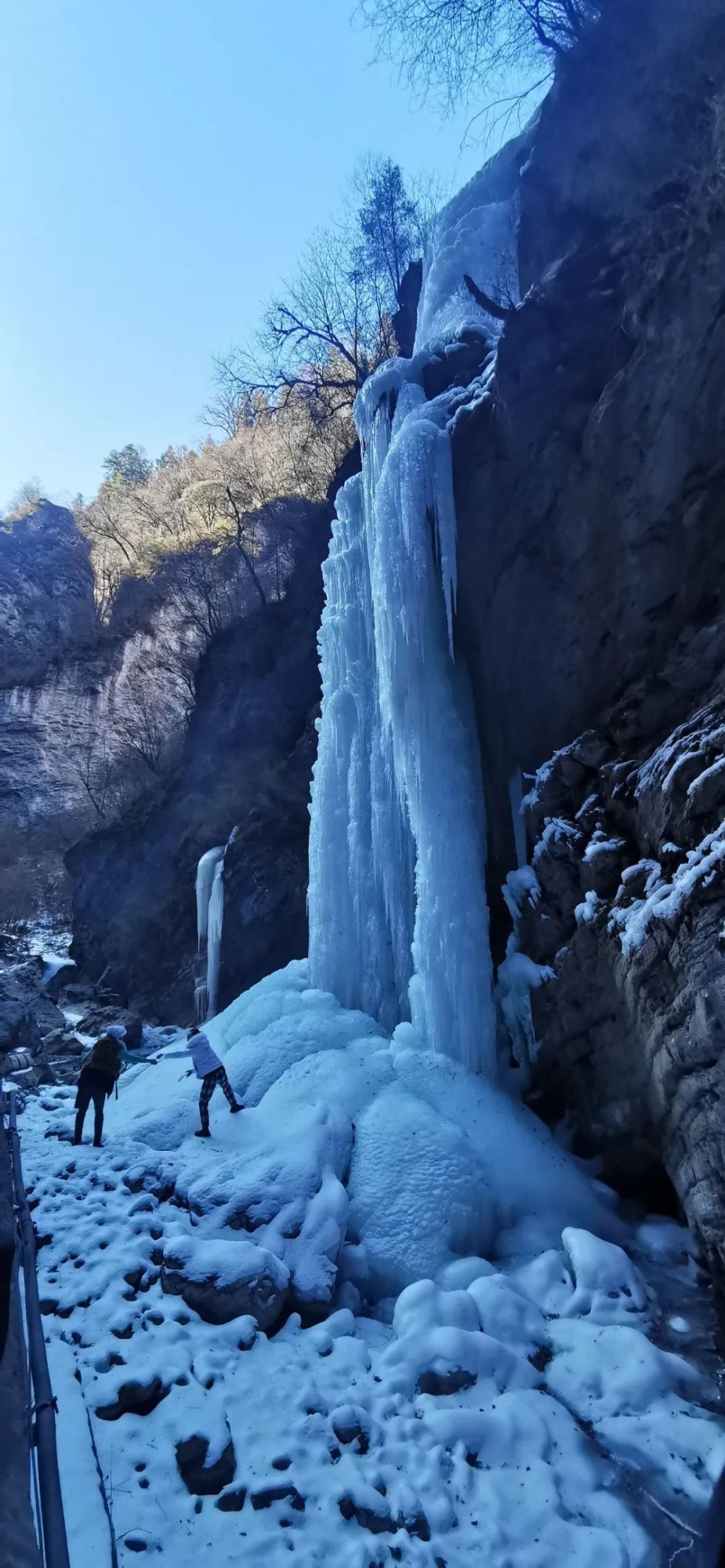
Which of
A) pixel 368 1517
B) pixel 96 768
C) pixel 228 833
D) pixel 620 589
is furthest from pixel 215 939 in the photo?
pixel 96 768

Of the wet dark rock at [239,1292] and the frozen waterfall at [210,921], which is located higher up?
the frozen waterfall at [210,921]

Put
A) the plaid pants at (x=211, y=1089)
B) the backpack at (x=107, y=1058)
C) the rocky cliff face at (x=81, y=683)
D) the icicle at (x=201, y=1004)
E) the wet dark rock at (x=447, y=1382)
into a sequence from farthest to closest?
the rocky cliff face at (x=81, y=683)
the icicle at (x=201, y=1004)
the backpack at (x=107, y=1058)
the plaid pants at (x=211, y=1089)
the wet dark rock at (x=447, y=1382)

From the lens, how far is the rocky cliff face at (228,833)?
13.8 m

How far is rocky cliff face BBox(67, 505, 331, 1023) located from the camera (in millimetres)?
13773

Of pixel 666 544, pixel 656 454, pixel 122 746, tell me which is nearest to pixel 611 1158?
pixel 666 544

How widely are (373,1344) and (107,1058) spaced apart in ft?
12.5

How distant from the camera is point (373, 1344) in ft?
13.8

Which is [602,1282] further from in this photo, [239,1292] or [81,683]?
[81,683]

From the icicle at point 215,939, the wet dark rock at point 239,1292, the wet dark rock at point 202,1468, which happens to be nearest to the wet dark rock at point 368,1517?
the wet dark rock at point 202,1468

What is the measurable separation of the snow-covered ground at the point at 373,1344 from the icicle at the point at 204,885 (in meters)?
7.99

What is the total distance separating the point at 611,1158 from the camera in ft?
18.7

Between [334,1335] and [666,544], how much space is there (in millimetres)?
6065

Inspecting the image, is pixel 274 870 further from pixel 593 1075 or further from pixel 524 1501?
pixel 524 1501

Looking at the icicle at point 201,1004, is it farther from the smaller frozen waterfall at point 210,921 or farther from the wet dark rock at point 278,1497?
the wet dark rock at point 278,1497
